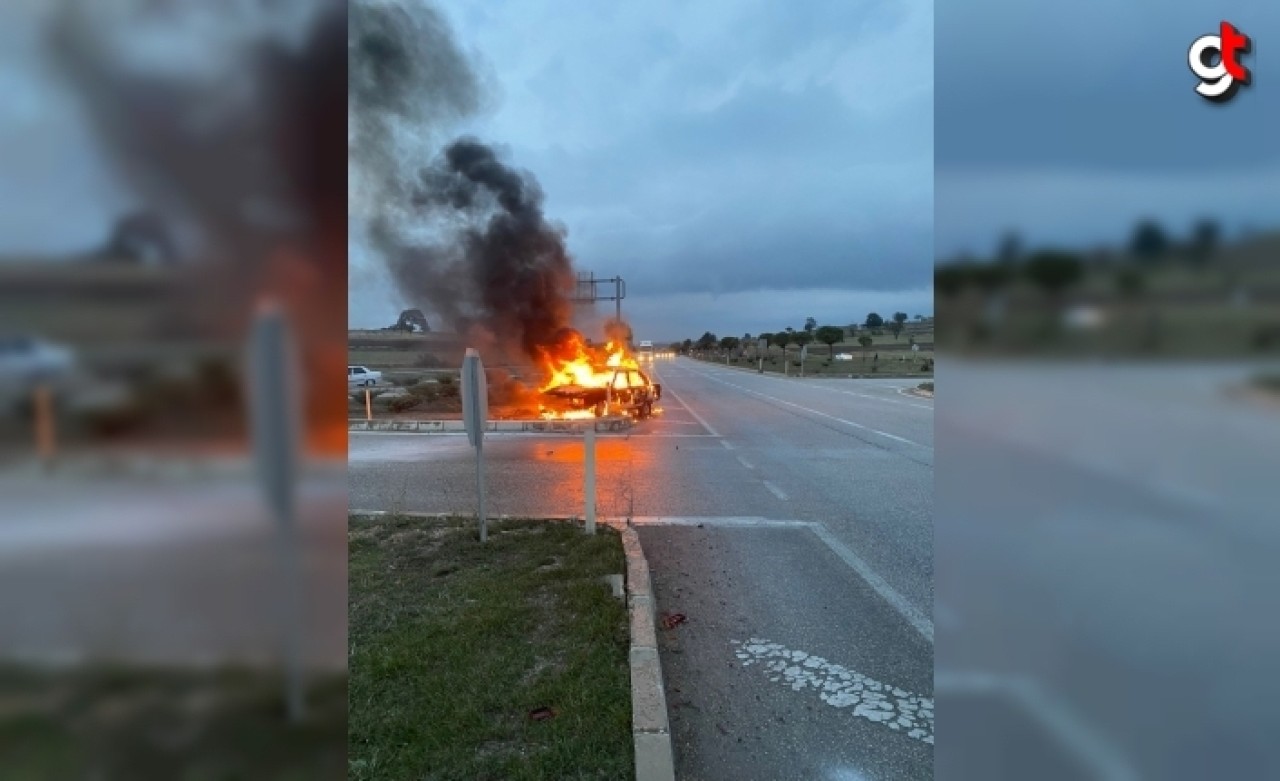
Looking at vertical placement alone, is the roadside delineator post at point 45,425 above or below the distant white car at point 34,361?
below

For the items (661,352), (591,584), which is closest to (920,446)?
(591,584)

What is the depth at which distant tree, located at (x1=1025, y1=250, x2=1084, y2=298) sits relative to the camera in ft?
3.29

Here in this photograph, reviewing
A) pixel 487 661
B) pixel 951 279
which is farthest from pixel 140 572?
pixel 487 661

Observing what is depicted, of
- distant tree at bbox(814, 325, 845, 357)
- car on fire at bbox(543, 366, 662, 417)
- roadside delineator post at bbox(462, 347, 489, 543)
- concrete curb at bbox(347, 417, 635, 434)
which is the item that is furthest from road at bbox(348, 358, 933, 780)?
distant tree at bbox(814, 325, 845, 357)

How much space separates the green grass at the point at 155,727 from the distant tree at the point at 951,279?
105cm

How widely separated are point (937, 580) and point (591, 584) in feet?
10.5

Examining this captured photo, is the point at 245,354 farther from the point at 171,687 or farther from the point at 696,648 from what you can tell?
the point at 696,648

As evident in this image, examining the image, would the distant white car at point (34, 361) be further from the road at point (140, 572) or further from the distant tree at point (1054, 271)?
the distant tree at point (1054, 271)

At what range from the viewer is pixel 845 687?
10.1 ft

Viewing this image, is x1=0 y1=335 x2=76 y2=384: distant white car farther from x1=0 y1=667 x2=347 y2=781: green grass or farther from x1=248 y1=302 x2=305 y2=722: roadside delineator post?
x1=0 y1=667 x2=347 y2=781: green grass

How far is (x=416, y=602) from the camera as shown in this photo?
392 centimetres

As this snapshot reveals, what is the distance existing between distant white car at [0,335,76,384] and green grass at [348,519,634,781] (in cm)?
216

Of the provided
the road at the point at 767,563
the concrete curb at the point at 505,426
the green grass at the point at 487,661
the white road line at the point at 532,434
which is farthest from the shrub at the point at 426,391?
the green grass at the point at 487,661

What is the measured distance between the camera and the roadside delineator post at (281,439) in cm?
70
